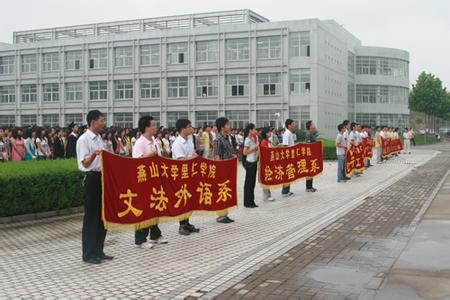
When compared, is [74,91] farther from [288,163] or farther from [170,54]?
[288,163]

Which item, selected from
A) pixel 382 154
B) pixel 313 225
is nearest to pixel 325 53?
pixel 382 154

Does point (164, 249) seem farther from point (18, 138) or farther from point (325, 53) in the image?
point (325, 53)

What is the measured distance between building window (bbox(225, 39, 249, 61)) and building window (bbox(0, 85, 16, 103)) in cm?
2647

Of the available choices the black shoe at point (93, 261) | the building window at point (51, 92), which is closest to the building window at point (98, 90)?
the building window at point (51, 92)

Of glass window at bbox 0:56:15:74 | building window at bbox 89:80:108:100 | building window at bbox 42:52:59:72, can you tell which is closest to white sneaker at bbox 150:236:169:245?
building window at bbox 89:80:108:100

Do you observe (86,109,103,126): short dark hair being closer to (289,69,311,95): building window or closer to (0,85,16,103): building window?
(289,69,311,95): building window

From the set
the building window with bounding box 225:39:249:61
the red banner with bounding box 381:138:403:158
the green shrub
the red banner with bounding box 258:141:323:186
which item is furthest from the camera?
the building window with bounding box 225:39:249:61

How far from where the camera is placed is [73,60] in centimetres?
5681

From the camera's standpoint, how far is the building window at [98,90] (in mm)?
55406

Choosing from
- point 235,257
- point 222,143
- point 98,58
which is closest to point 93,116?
point 235,257

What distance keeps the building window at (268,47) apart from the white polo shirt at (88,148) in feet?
142

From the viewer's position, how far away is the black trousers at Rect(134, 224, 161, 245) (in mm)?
7520

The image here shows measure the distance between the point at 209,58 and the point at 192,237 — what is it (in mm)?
44175

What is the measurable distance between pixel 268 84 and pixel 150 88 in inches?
494
